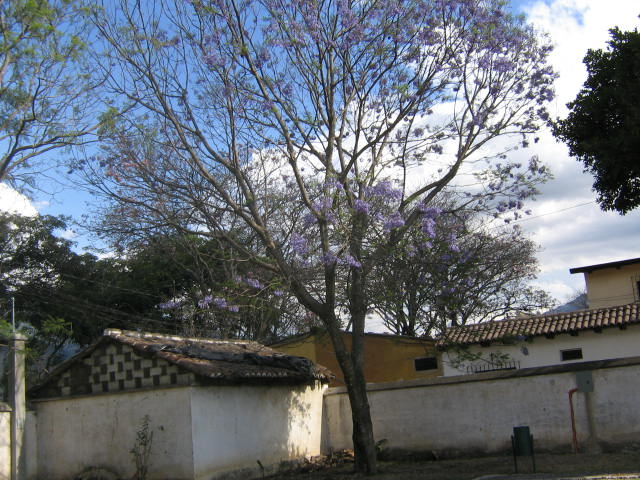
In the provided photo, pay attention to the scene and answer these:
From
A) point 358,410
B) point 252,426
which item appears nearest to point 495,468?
point 358,410

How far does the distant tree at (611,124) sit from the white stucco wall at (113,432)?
25.7ft

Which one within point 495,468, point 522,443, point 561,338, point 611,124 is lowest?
point 495,468

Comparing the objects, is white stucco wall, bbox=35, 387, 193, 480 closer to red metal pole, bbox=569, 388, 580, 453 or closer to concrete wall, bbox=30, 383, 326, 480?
concrete wall, bbox=30, 383, 326, 480

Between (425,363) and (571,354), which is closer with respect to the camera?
(571,354)

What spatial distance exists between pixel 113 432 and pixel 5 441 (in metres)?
1.86

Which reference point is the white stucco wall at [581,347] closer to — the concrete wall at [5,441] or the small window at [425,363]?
the small window at [425,363]

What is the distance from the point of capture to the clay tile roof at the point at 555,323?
21.6m

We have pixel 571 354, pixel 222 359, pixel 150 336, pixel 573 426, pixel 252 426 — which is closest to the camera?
pixel 573 426

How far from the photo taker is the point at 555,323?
23109 millimetres

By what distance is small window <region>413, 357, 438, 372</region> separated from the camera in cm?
2338

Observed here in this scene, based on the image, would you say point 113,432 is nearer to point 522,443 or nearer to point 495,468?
point 495,468

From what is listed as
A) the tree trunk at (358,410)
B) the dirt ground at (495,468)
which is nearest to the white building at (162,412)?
the dirt ground at (495,468)

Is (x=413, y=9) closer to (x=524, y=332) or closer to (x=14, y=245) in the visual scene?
(x=524, y=332)

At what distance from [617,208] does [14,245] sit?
20647 mm
